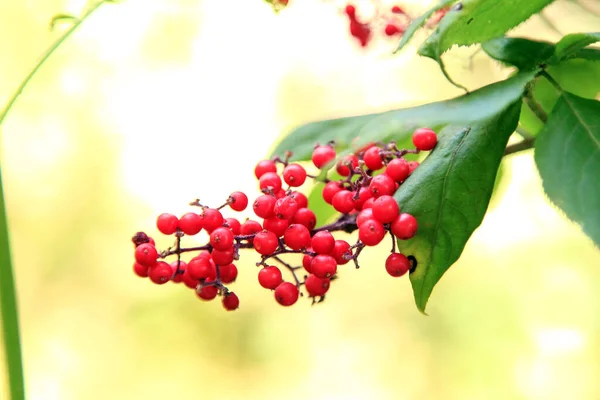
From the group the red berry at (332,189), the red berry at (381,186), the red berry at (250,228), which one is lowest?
the red berry at (250,228)

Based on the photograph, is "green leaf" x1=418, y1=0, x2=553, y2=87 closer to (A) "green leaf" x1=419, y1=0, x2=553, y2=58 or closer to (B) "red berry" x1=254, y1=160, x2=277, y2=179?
(A) "green leaf" x1=419, y1=0, x2=553, y2=58

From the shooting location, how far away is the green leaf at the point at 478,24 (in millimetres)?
424

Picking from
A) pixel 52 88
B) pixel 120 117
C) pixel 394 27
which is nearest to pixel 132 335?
pixel 120 117

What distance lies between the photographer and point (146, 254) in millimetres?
489

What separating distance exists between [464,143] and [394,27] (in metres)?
0.38

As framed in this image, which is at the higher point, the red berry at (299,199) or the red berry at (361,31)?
the red berry at (361,31)

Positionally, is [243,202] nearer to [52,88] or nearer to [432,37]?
[432,37]

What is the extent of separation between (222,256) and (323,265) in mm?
78

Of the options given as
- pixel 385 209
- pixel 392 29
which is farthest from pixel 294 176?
pixel 392 29

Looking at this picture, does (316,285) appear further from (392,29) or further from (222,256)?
(392,29)

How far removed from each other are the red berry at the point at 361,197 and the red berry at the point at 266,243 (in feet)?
0.23

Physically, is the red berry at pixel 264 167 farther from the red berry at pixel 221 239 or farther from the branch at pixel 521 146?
the branch at pixel 521 146

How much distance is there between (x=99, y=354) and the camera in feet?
5.51

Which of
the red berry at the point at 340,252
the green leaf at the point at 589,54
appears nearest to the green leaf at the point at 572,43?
the green leaf at the point at 589,54
